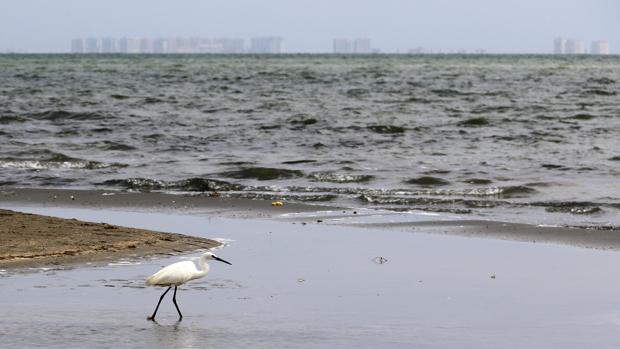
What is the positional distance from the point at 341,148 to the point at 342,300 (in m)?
15.5

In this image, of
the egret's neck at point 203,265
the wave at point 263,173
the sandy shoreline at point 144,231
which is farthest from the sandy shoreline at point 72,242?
the wave at point 263,173

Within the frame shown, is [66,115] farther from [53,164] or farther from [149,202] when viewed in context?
[149,202]

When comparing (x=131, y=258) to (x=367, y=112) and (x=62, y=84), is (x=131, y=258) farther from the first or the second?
(x=62, y=84)

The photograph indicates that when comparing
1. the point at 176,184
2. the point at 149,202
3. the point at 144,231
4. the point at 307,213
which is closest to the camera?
the point at 144,231

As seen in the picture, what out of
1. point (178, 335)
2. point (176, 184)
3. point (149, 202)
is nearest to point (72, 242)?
point (178, 335)

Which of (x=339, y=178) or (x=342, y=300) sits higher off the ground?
(x=342, y=300)

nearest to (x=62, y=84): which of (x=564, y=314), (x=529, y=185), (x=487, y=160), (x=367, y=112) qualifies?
(x=367, y=112)

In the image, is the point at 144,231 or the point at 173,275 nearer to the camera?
the point at 173,275

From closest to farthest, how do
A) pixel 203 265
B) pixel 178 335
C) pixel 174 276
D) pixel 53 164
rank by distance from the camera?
pixel 178 335
pixel 174 276
pixel 203 265
pixel 53 164

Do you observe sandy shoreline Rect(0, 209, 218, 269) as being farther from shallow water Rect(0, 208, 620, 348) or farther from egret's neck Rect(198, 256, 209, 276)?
egret's neck Rect(198, 256, 209, 276)

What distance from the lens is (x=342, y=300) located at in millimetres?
9227

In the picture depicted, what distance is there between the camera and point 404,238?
12.8m

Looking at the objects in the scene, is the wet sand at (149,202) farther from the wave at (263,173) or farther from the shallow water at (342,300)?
the shallow water at (342,300)

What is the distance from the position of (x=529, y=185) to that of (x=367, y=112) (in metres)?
17.9
